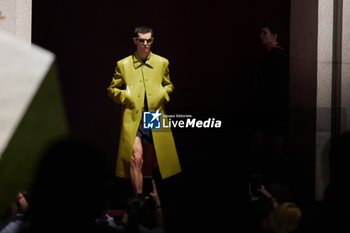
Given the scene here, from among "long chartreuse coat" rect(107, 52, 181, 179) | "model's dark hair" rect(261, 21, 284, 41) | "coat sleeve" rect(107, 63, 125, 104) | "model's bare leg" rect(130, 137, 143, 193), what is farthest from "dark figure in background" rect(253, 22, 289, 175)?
"coat sleeve" rect(107, 63, 125, 104)

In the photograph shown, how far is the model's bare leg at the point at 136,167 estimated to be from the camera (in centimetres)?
577

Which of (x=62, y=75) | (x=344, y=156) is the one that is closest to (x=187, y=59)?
(x=62, y=75)

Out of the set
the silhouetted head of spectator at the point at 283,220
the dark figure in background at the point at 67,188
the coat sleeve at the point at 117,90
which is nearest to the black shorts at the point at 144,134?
the coat sleeve at the point at 117,90

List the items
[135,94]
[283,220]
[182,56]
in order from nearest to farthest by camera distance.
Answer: [283,220]
[135,94]
[182,56]

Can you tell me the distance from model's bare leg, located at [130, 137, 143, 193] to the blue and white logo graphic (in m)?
0.20

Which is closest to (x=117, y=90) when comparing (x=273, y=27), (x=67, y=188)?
(x=273, y=27)

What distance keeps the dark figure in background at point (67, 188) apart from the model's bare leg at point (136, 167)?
3781 millimetres

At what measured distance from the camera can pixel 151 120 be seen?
589 cm

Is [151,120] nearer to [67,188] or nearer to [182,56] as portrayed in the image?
[182,56]

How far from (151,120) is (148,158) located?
466 mm

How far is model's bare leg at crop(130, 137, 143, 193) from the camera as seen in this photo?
577cm

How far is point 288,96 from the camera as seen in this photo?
20.7 feet

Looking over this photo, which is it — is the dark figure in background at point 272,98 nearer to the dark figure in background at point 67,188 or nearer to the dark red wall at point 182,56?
the dark red wall at point 182,56

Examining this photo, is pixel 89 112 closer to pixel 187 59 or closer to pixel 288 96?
pixel 187 59
